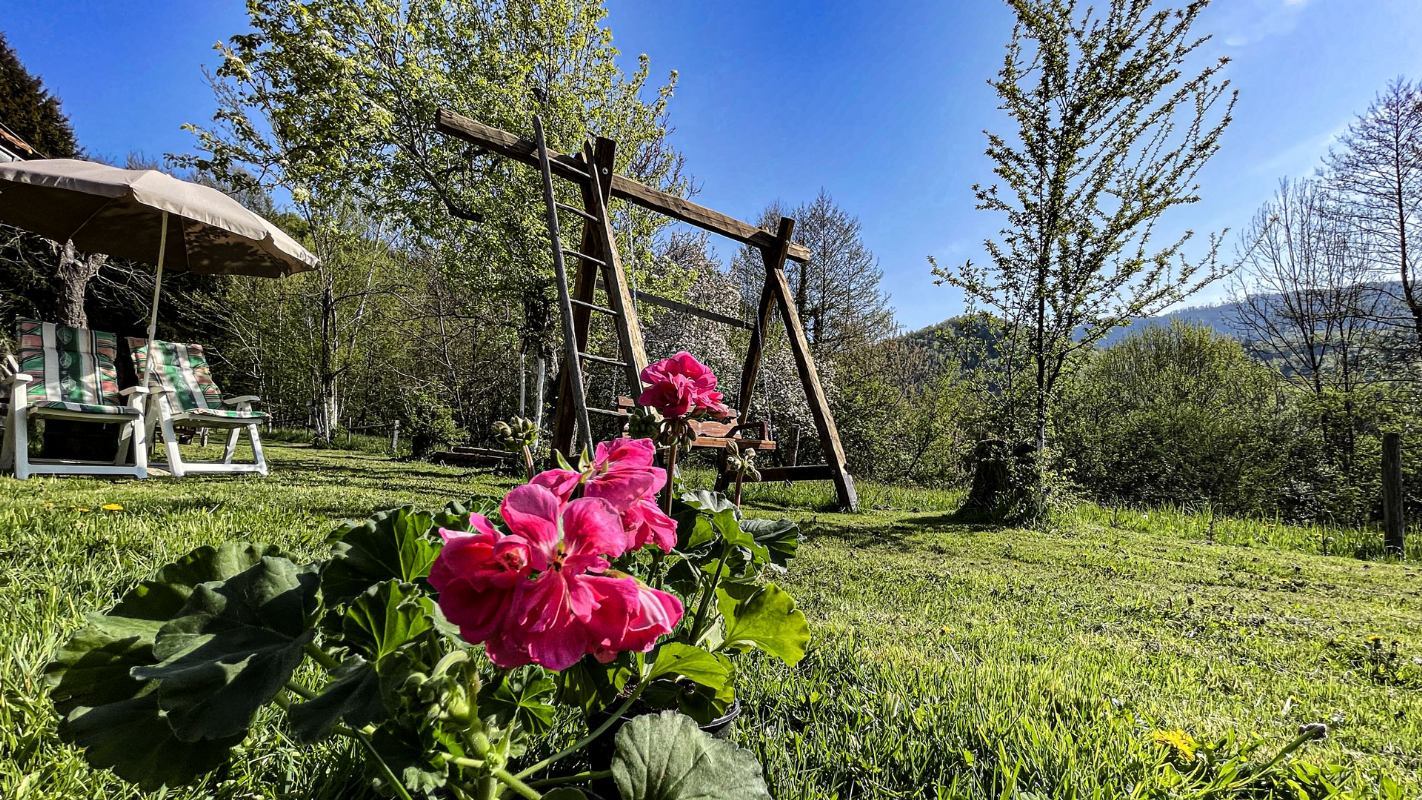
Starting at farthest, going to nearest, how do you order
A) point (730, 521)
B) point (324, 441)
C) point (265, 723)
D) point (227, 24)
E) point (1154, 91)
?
point (324, 441) < point (227, 24) < point (1154, 91) < point (265, 723) < point (730, 521)

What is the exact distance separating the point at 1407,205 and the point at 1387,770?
15.9 meters

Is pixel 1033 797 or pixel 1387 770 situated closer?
pixel 1033 797

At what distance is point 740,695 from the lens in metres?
1.53

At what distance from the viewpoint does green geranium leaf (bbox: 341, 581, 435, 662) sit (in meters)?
0.71

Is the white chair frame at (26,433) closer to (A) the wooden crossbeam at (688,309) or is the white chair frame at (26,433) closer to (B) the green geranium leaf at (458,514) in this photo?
(A) the wooden crossbeam at (688,309)

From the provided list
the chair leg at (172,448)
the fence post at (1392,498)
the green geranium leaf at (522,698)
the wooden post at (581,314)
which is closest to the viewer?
the green geranium leaf at (522,698)

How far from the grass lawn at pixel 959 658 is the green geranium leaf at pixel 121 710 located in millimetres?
414

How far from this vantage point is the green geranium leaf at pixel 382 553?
0.82 metres

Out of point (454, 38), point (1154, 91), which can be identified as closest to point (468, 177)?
point (454, 38)

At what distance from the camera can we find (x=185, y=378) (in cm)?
616

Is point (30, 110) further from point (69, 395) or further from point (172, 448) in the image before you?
point (172, 448)

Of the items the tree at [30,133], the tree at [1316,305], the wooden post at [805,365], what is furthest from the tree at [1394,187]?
the tree at [30,133]

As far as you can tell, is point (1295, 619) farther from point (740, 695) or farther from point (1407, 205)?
point (1407, 205)

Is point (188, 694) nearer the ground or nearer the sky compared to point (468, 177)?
nearer the ground
